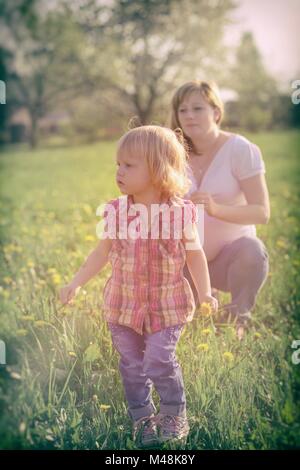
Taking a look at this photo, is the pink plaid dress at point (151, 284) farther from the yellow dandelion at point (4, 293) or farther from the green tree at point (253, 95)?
the green tree at point (253, 95)

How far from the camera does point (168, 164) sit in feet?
5.63

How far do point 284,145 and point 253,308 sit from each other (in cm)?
554

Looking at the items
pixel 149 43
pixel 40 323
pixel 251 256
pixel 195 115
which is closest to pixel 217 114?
pixel 195 115

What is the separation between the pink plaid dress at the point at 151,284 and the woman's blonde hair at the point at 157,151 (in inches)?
2.8

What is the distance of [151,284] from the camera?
5.65 feet

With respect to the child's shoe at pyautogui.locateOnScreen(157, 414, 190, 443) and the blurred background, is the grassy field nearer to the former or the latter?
the child's shoe at pyautogui.locateOnScreen(157, 414, 190, 443)

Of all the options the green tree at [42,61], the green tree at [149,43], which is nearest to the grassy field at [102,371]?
the green tree at [149,43]

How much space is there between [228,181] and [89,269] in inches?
32.1

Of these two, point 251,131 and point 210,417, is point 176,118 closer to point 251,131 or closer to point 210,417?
point 210,417

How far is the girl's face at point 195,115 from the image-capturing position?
7.46ft

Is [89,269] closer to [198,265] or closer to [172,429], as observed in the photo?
[198,265]

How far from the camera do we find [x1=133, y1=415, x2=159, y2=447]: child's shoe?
1.72m

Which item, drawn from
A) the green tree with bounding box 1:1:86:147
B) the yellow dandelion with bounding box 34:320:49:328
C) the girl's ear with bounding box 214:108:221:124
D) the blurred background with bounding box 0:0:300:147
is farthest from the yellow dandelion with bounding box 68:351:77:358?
the green tree with bounding box 1:1:86:147

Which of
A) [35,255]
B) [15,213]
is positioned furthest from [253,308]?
[15,213]
